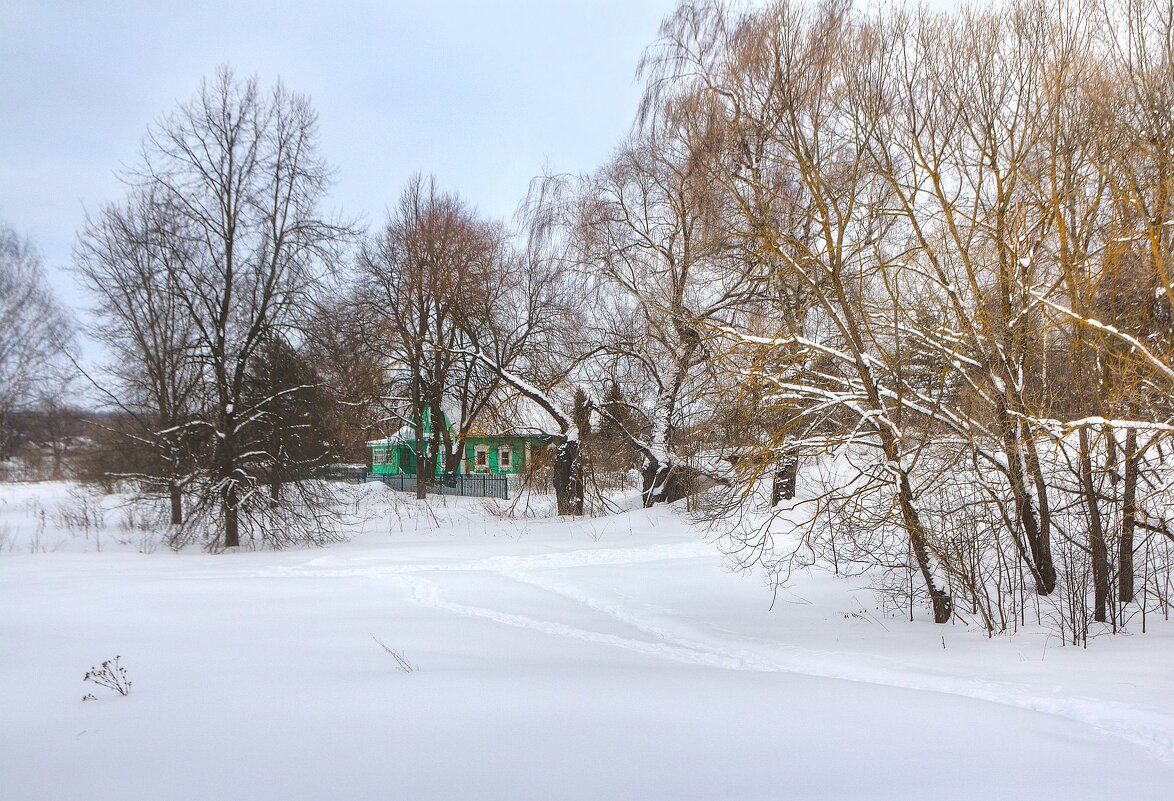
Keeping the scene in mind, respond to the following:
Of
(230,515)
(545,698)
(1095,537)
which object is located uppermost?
(1095,537)

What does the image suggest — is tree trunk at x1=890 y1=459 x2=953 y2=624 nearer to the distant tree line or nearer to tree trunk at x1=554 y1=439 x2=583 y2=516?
the distant tree line

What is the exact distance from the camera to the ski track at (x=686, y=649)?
4922 millimetres

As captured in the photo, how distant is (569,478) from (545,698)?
1586 cm

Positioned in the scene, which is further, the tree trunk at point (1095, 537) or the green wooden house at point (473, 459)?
the green wooden house at point (473, 459)

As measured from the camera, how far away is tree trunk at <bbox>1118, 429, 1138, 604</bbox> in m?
7.25

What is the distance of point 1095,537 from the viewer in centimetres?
777

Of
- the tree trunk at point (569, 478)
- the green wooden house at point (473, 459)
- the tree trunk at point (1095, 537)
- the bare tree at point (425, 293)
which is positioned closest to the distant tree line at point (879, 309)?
the tree trunk at point (1095, 537)

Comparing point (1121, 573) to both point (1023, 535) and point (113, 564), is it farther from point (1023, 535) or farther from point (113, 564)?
point (113, 564)

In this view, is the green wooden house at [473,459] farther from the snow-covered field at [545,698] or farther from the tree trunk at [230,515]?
the snow-covered field at [545,698]

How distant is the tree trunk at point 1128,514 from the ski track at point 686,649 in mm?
2814

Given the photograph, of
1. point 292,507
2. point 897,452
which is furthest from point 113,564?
point 897,452

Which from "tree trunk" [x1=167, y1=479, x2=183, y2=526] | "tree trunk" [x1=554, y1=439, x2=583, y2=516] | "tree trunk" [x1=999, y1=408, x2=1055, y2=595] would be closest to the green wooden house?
"tree trunk" [x1=554, y1=439, x2=583, y2=516]

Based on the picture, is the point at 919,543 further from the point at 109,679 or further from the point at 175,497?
the point at 175,497

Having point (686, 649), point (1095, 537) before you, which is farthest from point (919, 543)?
point (686, 649)
